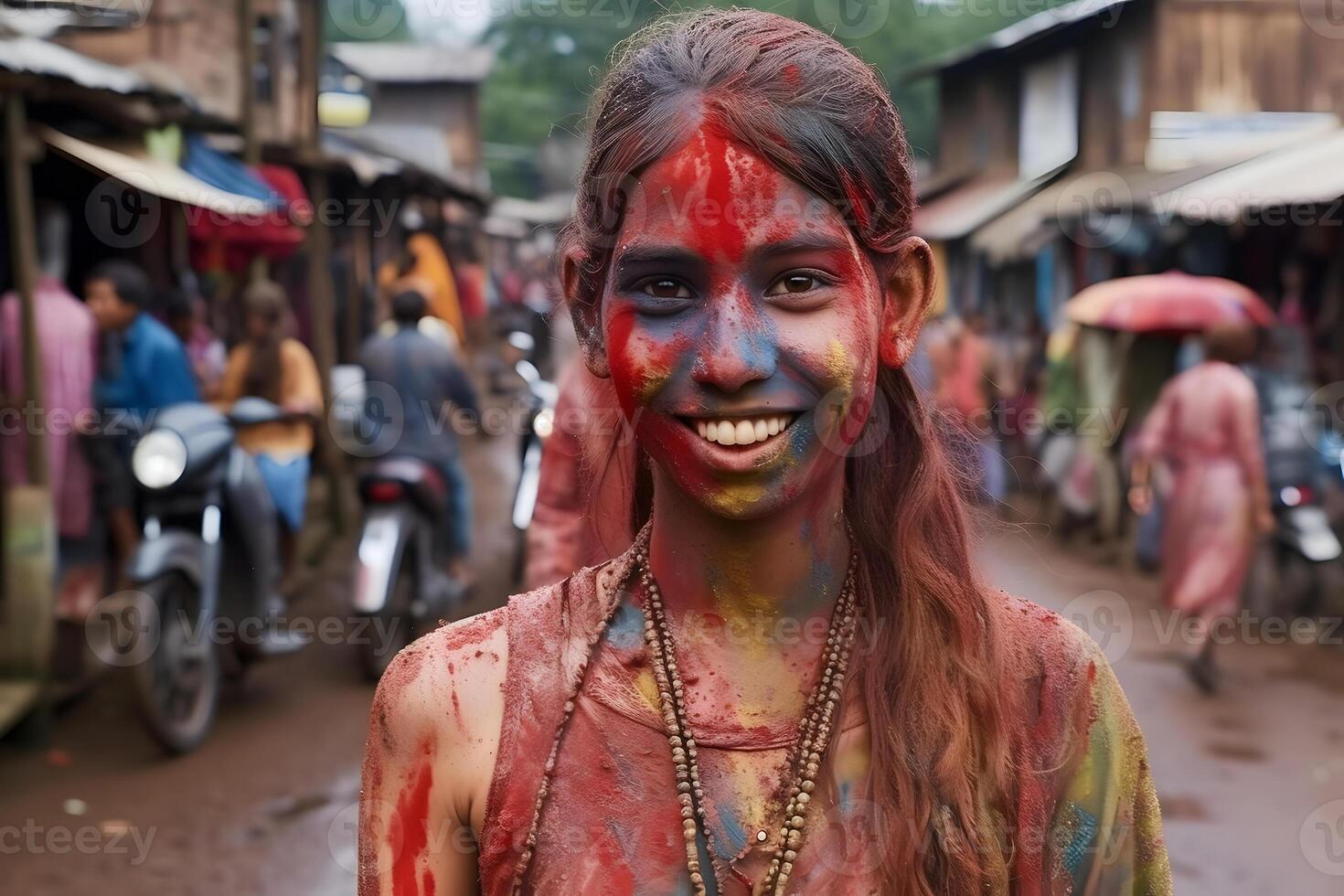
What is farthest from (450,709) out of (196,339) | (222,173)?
(222,173)

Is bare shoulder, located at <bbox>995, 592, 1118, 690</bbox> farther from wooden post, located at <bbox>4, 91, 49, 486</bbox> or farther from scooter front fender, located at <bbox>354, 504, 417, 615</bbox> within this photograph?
wooden post, located at <bbox>4, 91, 49, 486</bbox>

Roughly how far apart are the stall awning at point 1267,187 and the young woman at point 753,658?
914 cm

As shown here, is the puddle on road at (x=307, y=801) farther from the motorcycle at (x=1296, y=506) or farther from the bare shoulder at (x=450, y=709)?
the motorcycle at (x=1296, y=506)

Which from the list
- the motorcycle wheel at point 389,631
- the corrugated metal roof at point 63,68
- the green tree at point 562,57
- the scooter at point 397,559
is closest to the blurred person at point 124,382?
the corrugated metal roof at point 63,68

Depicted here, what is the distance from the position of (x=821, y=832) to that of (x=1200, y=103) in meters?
17.9

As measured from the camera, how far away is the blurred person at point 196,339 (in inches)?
388

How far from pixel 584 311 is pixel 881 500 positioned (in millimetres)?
457

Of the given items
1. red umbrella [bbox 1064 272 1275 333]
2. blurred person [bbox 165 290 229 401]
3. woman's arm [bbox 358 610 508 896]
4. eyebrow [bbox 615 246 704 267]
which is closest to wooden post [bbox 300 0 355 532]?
blurred person [bbox 165 290 229 401]

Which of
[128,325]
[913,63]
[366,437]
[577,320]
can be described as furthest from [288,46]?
[913,63]

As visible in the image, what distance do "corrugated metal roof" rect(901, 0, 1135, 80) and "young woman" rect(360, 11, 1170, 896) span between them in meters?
17.1

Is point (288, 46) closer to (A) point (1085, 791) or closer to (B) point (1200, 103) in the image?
(B) point (1200, 103)

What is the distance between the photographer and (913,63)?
36250 mm

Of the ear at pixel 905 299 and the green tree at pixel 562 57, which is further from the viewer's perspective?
the green tree at pixel 562 57

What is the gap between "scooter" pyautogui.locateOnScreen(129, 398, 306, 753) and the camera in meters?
6.04
